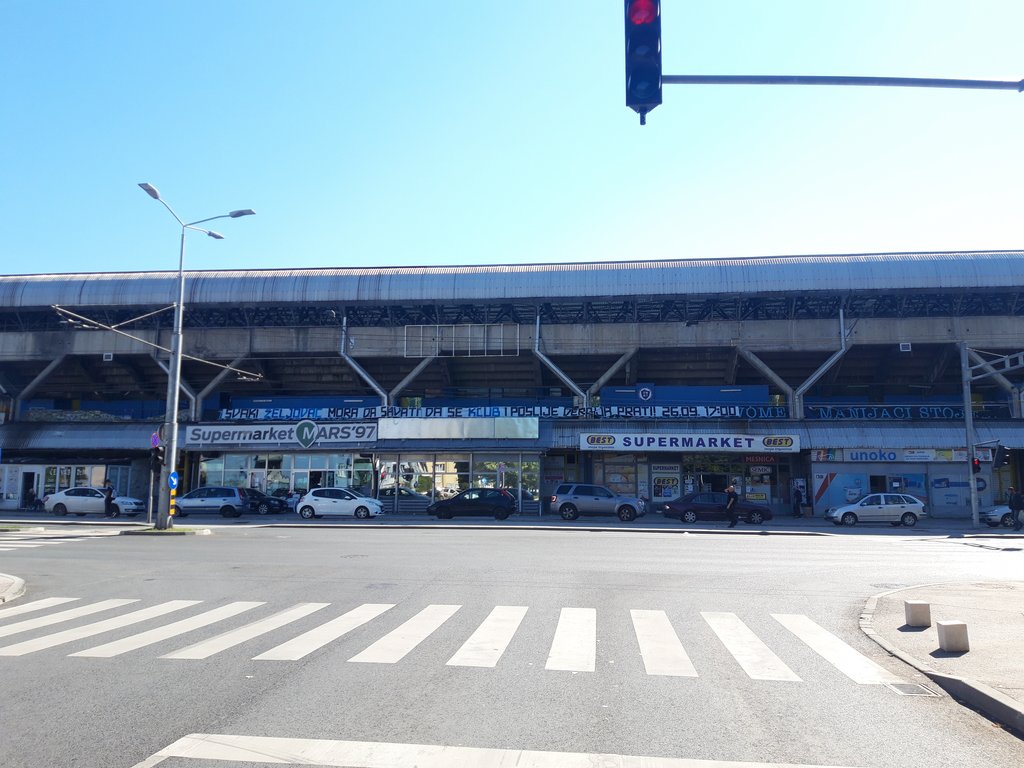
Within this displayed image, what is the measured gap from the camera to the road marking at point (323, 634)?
7820 mm

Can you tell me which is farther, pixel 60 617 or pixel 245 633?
pixel 60 617

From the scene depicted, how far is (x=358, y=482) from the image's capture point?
137 ft

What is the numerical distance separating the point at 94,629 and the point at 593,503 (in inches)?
1074

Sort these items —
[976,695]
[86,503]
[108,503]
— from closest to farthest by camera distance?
1. [976,695]
2. [108,503]
3. [86,503]

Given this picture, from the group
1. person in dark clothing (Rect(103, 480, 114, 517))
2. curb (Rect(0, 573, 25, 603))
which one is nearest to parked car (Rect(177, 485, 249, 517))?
person in dark clothing (Rect(103, 480, 114, 517))

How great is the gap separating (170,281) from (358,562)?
107 feet

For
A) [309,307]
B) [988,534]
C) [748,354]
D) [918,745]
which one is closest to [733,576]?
[918,745]

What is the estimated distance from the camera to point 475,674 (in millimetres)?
7105

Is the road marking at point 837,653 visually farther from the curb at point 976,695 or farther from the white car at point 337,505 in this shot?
the white car at point 337,505

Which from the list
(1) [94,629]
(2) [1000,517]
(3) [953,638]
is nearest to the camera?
(3) [953,638]

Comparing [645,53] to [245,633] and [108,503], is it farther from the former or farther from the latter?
[108,503]

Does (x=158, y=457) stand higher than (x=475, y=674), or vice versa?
(x=158, y=457)

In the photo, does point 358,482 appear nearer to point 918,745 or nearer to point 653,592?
point 653,592

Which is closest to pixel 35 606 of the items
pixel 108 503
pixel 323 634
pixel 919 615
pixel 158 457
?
pixel 323 634
